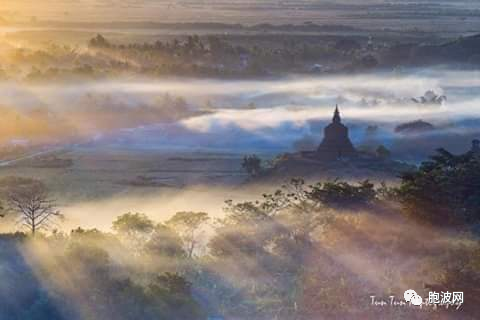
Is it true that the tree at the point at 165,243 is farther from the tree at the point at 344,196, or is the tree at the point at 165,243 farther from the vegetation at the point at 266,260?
the tree at the point at 344,196

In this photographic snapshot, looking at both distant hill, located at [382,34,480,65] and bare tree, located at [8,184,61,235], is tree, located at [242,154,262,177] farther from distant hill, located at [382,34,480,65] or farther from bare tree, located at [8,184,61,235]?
distant hill, located at [382,34,480,65]

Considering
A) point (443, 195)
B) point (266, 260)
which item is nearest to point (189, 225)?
point (266, 260)

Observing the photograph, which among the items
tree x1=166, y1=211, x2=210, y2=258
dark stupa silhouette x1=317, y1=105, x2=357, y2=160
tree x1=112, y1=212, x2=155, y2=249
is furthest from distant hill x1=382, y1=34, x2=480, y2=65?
tree x1=112, y1=212, x2=155, y2=249

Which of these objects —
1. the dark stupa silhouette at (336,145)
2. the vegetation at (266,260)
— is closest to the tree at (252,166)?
the dark stupa silhouette at (336,145)

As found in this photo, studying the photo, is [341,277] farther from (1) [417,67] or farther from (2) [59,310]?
(1) [417,67]

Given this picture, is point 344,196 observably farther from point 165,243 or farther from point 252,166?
point 252,166
